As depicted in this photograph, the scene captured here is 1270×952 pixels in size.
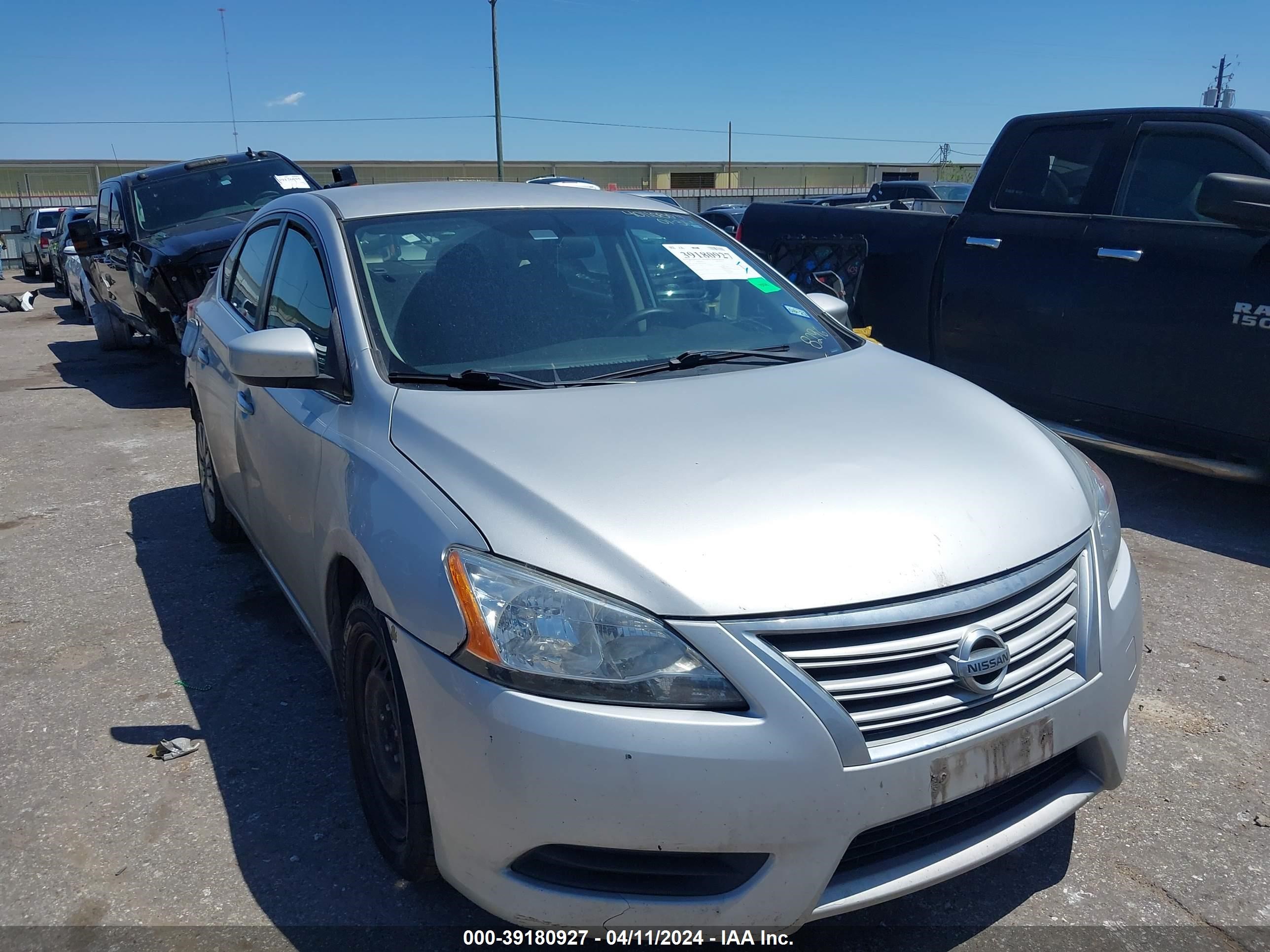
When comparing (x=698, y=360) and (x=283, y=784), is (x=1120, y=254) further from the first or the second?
(x=283, y=784)

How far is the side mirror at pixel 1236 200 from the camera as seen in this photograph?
171 inches

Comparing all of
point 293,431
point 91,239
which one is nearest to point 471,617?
point 293,431

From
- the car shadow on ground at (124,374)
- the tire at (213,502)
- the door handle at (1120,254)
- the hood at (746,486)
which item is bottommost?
the car shadow on ground at (124,374)

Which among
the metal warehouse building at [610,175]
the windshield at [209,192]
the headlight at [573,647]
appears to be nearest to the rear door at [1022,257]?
the headlight at [573,647]

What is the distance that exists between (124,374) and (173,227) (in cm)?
206

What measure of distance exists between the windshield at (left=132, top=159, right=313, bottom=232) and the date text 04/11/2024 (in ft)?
28.3

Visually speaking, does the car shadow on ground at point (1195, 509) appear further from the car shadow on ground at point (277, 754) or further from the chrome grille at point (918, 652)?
the car shadow on ground at point (277, 754)

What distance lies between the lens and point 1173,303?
485 cm

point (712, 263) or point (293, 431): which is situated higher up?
point (712, 263)

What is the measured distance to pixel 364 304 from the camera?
292 centimetres

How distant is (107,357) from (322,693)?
1006cm

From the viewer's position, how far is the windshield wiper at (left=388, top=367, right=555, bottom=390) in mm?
2707

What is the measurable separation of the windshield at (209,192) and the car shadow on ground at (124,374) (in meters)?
1.55

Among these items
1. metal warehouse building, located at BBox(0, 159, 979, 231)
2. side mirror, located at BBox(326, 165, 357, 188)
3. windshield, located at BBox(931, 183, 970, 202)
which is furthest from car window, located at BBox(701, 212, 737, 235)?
side mirror, located at BBox(326, 165, 357, 188)
